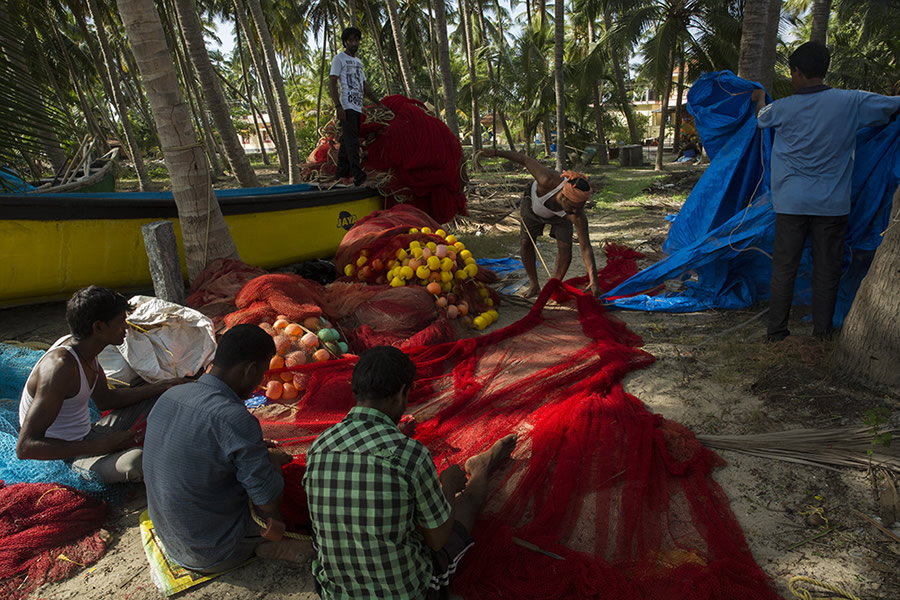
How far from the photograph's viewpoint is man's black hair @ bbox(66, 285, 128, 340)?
9.20ft

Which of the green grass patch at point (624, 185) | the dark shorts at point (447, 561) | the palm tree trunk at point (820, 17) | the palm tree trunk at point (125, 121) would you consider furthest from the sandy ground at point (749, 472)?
the palm tree trunk at point (125, 121)

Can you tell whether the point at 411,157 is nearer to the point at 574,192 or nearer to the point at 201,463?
the point at 574,192

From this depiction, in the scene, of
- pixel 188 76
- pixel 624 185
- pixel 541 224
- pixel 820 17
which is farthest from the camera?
pixel 188 76

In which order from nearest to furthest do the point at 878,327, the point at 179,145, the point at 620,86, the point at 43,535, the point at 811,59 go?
the point at 43,535, the point at 878,327, the point at 811,59, the point at 179,145, the point at 620,86

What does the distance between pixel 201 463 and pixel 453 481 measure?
1087mm

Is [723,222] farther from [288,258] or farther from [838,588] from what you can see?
[288,258]

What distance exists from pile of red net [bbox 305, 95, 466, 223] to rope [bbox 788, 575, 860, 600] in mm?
6630

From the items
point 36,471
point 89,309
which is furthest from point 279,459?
point 36,471

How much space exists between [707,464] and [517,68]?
22.8 metres

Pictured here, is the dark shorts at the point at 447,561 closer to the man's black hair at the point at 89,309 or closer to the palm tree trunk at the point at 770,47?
the man's black hair at the point at 89,309

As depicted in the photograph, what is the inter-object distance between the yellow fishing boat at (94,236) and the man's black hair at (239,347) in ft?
13.4

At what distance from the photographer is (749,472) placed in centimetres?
294

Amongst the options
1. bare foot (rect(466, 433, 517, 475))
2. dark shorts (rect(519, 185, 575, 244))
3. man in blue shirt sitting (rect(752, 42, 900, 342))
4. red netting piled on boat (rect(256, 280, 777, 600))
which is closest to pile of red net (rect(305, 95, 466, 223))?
dark shorts (rect(519, 185, 575, 244))

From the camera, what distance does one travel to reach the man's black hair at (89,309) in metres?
2.80
